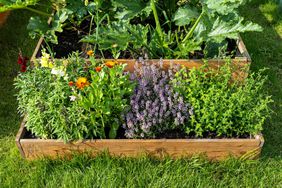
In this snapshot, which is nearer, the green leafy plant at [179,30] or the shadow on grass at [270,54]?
the green leafy plant at [179,30]

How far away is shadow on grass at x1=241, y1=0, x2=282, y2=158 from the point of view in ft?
10.4

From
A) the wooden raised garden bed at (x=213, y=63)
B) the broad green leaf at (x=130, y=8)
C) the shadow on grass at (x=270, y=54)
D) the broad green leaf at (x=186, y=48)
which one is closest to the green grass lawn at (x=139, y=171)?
the shadow on grass at (x=270, y=54)

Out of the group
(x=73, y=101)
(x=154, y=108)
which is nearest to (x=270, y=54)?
(x=154, y=108)

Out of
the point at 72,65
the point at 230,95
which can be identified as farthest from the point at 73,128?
the point at 230,95

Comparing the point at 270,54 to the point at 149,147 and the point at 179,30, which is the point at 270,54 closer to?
the point at 179,30

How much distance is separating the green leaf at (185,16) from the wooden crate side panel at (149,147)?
107 centimetres

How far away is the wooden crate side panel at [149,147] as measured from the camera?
9.23ft

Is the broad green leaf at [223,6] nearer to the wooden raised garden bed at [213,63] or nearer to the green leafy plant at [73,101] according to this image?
the wooden raised garden bed at [213,63]

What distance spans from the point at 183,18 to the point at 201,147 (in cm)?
115

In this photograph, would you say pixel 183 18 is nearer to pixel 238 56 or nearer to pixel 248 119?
pixel 238 56

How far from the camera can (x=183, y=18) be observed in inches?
128

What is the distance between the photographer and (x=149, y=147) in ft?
9.35

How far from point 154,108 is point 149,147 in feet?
0.99

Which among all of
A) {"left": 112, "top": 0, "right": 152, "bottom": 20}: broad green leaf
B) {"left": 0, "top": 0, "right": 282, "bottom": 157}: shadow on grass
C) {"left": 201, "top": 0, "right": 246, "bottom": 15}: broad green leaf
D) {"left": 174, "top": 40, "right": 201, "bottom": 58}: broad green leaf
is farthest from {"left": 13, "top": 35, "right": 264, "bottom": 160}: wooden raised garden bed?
{"left": 112, "top": 0, "right": 152, "bottom": 20}: broad green leaf
